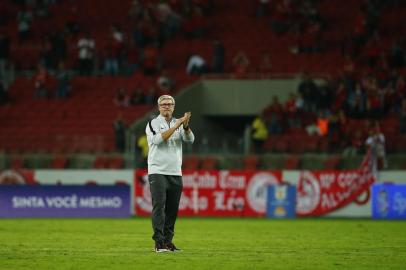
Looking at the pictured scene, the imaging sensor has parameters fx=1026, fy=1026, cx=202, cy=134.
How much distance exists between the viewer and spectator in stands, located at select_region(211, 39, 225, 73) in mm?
38688

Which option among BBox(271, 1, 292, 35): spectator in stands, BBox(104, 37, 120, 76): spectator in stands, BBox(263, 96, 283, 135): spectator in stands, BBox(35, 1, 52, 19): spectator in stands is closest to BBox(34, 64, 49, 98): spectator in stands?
BBox(104, 37, 120, 76): spectator in stands

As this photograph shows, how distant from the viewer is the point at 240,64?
3866 centimetres

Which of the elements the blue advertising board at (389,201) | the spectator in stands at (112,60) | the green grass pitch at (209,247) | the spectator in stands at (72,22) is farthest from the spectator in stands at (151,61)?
the green grass pitch at (209,247)

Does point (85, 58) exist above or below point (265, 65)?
above

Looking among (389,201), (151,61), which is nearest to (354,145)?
(389,201)

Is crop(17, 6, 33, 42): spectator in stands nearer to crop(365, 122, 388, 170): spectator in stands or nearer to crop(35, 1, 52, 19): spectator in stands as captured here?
crop(35, 1, 52, 19): spectator in stands

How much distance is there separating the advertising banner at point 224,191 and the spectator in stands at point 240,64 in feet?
25.5

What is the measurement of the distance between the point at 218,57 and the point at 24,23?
9657 millimetres

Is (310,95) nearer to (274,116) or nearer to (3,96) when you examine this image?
(274,116)

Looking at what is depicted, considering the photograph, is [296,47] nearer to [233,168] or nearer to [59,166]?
[233,168]

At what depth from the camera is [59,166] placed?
3198 cm

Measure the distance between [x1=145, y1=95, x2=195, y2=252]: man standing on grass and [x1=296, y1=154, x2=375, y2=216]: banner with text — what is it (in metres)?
16.2

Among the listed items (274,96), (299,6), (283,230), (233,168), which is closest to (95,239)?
(283,230)

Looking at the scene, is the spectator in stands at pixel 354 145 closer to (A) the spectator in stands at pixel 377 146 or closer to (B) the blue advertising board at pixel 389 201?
(A) the spectator in stands at pixel 377 146
